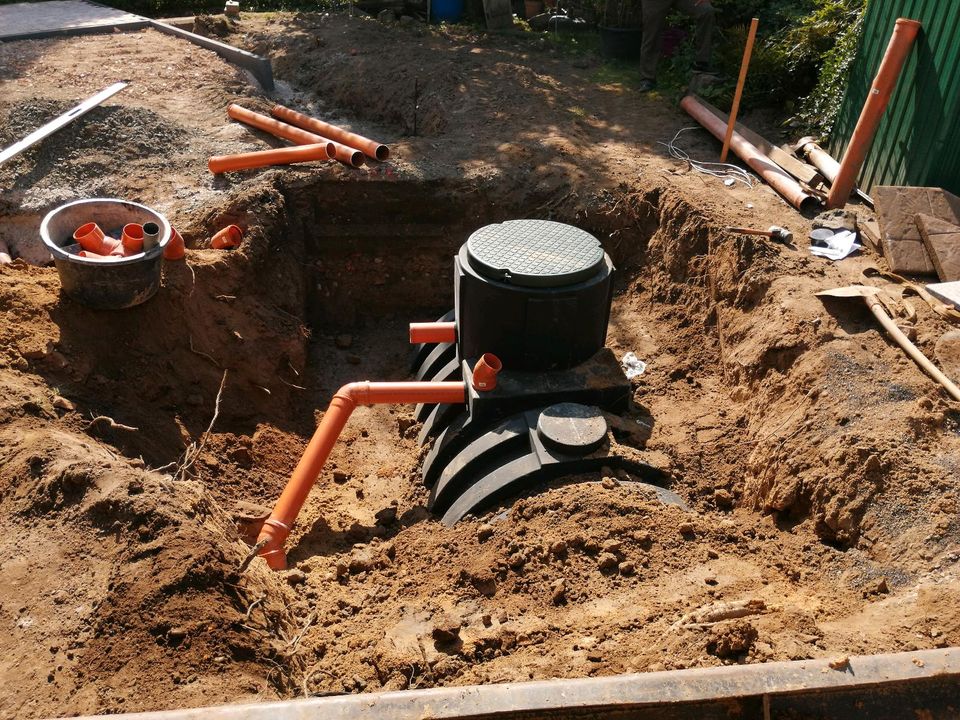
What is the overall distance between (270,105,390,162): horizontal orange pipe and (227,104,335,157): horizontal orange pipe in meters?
0.12

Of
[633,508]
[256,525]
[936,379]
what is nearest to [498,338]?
[633,508]

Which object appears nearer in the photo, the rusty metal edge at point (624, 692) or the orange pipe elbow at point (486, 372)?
the rusty metal edge at point (624, 692)

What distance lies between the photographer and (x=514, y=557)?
4.50 m

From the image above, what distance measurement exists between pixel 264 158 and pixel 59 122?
217cm

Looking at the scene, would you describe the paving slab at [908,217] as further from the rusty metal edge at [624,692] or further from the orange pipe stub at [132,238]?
the orange pipe stub at [132,238]

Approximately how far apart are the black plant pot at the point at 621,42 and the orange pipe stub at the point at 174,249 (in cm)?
755

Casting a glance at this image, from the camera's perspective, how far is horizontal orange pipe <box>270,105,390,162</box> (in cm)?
809

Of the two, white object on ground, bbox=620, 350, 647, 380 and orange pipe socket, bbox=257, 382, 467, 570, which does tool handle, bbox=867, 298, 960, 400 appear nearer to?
white object on ground, bbox=620, 350, 647, 380

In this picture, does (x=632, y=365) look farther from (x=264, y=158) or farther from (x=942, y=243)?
(x=264, y=158)

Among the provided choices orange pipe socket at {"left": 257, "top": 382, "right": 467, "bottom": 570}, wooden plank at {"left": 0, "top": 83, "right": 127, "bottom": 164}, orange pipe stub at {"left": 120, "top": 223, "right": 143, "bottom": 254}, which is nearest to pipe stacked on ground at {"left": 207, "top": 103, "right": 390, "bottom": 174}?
wooden plank at {"left": 0, "top": 83, "right": 127, "bottom": 164}

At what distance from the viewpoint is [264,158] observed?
25.6 ft

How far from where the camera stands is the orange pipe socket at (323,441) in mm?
5227

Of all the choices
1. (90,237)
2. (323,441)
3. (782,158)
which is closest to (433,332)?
(323,441)

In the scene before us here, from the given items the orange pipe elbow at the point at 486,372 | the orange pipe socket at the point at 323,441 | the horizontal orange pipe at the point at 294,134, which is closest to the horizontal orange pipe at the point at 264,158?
the horizontal orange pipe at the point at 294,134
